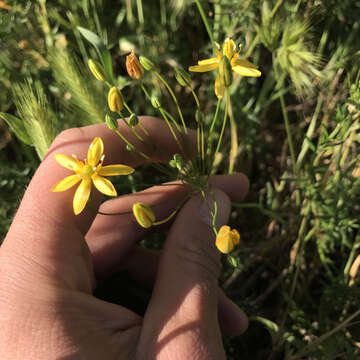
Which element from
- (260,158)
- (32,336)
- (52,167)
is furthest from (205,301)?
(260,158)

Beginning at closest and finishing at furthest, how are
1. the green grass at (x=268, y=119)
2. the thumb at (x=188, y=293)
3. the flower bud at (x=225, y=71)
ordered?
the flower bud at (x=225, y=71) < the thumb at (x=188, y=293) < the green grass at (x=268, y=119)

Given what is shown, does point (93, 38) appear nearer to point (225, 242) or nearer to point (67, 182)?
point (67, 182)

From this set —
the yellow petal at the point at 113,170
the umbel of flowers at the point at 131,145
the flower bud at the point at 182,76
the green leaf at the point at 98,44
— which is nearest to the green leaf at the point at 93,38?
the green leaf at the point at 98,44

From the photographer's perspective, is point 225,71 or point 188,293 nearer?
point 225,71

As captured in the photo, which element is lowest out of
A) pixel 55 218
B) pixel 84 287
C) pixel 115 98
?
pixel 84 287

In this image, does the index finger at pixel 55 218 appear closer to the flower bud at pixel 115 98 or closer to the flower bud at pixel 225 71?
the flower bud at pixel 115 98

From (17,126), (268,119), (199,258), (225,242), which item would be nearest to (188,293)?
(199,258)

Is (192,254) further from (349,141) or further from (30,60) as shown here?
(30,60)
